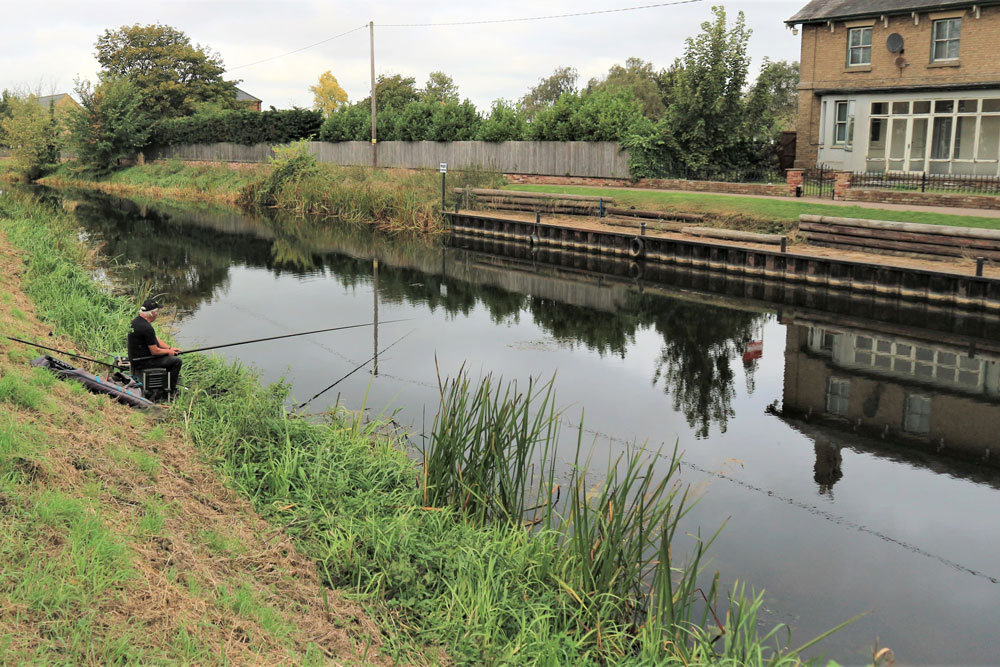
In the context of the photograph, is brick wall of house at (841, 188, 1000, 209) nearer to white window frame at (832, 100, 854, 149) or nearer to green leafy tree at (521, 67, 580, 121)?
white window frame at (832, 100, 854, 149)

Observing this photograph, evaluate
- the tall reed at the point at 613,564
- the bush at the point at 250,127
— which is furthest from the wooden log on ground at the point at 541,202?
the tall reed at the point at 613,564

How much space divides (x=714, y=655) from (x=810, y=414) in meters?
7.06

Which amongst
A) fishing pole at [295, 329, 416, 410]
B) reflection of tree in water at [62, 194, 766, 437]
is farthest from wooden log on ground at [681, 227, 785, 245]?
fishing pole at [295, 329, 416, 410]

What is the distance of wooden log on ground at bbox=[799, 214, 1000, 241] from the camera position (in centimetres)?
1858

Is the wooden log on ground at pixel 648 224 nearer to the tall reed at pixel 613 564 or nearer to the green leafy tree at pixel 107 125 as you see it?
the tall reed at pixel 613 564

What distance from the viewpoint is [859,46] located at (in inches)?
1210

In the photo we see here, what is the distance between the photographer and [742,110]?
106 ft

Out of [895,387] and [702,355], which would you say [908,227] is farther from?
[895,387]

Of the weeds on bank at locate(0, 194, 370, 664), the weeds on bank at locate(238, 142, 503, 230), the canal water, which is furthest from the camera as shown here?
the weeds on bank at locate(238, 142, 503, 230)

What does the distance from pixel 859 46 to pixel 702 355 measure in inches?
817

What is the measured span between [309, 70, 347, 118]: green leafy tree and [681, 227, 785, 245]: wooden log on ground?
59.9 metres

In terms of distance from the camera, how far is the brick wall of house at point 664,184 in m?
29.2

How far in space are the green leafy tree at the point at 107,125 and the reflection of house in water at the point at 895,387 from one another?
52664 mm

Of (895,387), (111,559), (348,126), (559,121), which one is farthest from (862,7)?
(111,559)
